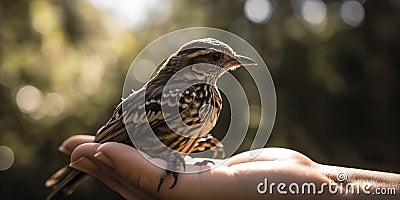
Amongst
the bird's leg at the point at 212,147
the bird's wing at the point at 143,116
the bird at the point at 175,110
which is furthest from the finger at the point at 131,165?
the bird's leg at the point at 212,147

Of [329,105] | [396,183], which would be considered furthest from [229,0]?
[396,183]

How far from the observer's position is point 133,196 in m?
1.85

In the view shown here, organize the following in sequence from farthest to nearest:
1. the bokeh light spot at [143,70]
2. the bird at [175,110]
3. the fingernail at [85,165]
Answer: the bokeh light spot at [143,70], the bird at [175,110], the fingernail at [85,165]

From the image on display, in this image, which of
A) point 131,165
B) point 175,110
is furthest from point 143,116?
point 131,165

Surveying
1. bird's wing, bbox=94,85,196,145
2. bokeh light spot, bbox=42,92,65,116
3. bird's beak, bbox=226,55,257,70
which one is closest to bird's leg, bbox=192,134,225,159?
bird's wing, bbox=94,85,196,145

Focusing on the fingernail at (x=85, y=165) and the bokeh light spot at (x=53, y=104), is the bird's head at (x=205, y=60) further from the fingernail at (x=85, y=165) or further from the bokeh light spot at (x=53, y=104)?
the bokeh light spot at (x=53, y=104)

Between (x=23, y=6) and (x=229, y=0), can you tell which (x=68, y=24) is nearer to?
(x=23, y=6)

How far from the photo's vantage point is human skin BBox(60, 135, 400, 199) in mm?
1738

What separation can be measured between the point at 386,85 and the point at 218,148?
2803 mm

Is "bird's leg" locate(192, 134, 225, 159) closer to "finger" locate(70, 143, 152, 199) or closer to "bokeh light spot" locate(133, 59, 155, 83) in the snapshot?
"finger" locate(70, 143, 152, 199)

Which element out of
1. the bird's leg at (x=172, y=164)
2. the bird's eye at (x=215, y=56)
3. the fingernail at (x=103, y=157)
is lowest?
the bird's leg at (x=172, y=164)

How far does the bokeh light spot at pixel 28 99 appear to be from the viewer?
4.18 m

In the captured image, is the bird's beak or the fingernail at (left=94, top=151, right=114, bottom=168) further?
the bird's beak

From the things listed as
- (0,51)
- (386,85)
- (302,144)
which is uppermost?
(0,51)
